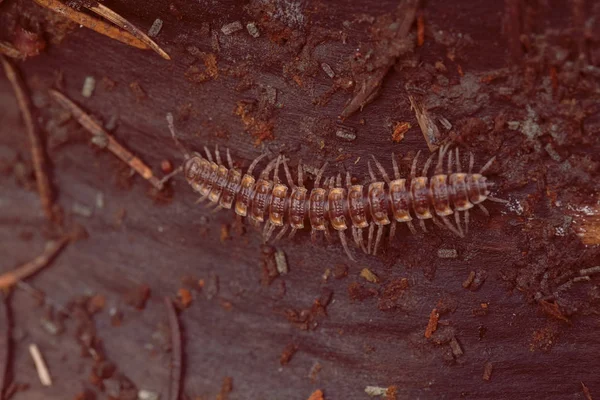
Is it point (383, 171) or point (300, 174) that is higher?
point (383, 171)

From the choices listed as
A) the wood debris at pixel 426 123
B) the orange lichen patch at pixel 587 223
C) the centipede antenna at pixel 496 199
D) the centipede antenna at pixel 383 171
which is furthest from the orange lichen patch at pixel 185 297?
the orange lichen patch at pixel 587 223

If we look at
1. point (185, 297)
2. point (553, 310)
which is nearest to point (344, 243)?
point (553, 310)

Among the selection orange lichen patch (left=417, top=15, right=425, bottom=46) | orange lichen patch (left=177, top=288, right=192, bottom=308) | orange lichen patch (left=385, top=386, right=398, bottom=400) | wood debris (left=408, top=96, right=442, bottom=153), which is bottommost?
orange lichen patch (left=385, top=386, right=398, bottom=400)

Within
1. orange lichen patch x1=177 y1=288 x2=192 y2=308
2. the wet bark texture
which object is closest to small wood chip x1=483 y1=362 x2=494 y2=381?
the wet bark texture

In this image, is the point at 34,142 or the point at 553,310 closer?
the point at 553,310

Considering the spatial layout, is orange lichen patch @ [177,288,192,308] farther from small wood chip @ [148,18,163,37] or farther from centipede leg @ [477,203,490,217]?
centipede leg @ [477,203,490,217]

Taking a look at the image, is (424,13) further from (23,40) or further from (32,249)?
(32,249)

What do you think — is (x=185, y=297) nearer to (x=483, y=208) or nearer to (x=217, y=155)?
(x=217, y=155)
